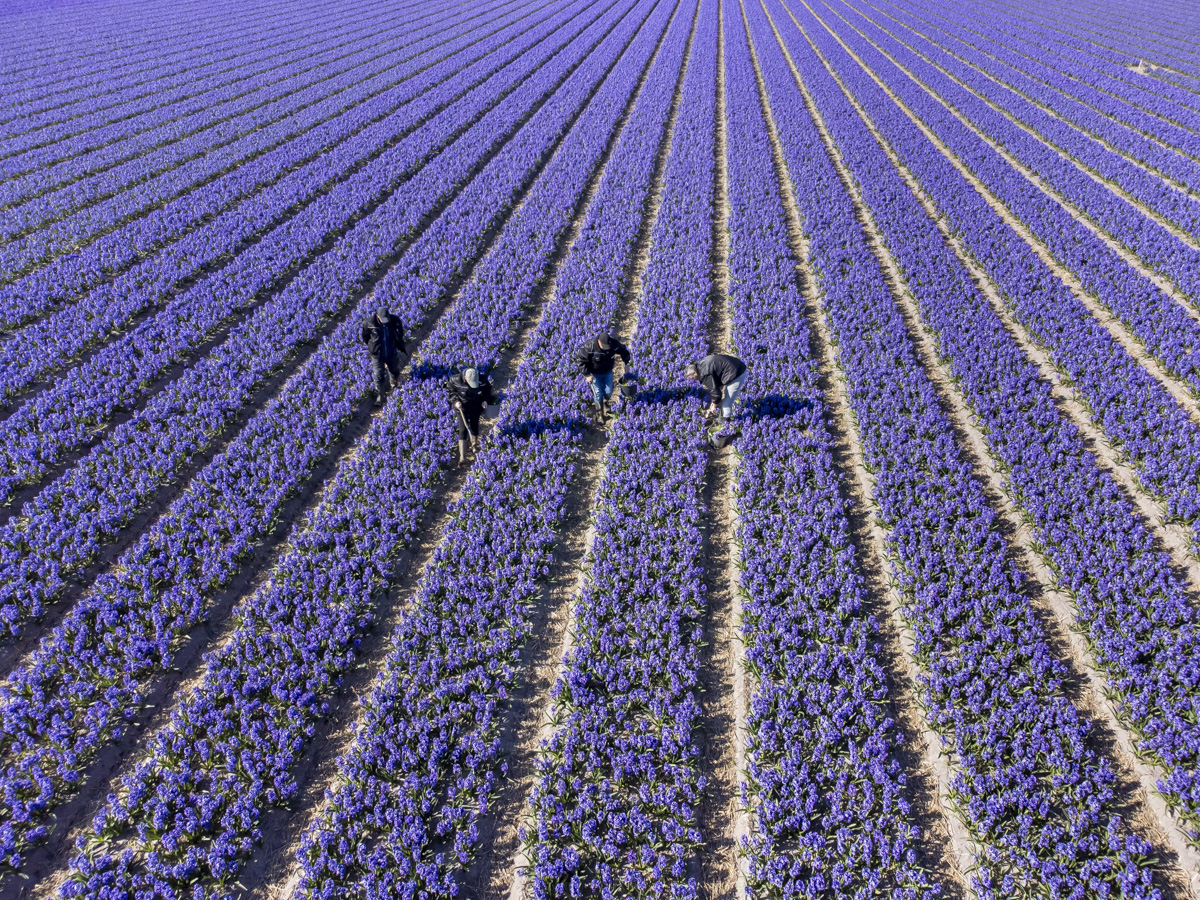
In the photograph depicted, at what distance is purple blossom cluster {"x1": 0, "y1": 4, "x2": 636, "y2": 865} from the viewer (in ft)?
21.3

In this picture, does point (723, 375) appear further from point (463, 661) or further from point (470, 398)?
point (463, 661)

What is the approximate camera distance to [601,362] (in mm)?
10469

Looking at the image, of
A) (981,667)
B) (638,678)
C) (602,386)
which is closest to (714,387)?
(602,386)

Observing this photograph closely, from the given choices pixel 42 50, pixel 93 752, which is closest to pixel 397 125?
pixel 93 752

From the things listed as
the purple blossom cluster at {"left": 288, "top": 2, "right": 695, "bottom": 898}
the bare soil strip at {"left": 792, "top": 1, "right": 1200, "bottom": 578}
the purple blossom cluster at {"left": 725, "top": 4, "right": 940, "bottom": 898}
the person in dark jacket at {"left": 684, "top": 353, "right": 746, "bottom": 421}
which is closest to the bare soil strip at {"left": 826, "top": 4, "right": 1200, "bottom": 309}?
the bare soil strip at {"left": 792, "top": 1, "right": 1200, "bottom": 578}

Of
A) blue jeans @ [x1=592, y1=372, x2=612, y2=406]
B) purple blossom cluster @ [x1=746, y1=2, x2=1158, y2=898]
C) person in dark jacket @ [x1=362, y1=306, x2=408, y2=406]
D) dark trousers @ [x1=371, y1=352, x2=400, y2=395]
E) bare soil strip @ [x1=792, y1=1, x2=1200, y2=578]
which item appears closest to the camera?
purple blossom cluster @ [x1=746, y1=2, x2=1158, y2=898]

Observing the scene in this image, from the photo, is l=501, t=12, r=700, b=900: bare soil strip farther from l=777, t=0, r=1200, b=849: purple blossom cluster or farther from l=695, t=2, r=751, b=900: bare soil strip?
l=777, t=0, r=1200, b=849: purple blossom cluster

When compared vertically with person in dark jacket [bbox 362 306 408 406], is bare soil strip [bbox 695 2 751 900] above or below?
below


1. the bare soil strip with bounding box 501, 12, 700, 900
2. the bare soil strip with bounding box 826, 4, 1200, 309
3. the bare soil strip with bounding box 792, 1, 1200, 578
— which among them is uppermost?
the bare soil strip with bounding box 826, 4, 1200, 309

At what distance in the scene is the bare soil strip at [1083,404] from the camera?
929 centimetres

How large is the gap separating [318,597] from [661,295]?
10699 mm

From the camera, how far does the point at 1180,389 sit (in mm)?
12398

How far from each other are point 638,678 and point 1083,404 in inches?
440

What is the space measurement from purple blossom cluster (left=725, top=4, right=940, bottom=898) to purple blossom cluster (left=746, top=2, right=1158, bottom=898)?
0.67 m
